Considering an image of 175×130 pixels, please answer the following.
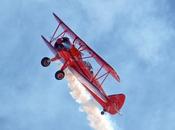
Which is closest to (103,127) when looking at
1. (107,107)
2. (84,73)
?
(107,107)

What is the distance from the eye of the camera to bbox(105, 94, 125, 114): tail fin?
54.1m

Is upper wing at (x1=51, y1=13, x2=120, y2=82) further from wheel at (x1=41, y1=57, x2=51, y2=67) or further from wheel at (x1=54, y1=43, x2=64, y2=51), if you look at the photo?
wheel at (x1=41, y1=57, x2=51, y2=67)

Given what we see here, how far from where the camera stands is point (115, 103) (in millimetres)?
54625

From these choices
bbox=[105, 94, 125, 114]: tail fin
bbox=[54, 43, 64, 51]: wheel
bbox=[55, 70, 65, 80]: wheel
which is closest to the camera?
bbox=[55, 70, 65, 80]: wheel

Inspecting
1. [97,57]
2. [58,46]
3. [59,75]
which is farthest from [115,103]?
[58,46]

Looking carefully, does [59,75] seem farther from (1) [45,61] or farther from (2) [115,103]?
(2) [115,103]

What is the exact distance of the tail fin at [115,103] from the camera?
2131 inches

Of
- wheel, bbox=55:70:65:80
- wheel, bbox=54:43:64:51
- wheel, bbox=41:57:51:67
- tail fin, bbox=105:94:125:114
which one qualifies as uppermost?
wheel, bbox=41:57:51:67

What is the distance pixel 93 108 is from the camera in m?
54.3

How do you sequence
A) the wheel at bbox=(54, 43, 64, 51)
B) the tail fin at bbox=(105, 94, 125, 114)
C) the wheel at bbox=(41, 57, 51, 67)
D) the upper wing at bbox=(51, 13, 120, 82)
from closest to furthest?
the wheel at bbox=(54, 43, 64, 51)
the wheel at bbox=(41, 57, 51, 67)
the upper wing at bbox=(51, 13, 120, 82)
the tail fin at bbox=(105, 94, 125, 114)

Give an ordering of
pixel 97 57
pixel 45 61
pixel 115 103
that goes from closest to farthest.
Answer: pixel 45 61 < pixel 97 57 < pixel 115 103

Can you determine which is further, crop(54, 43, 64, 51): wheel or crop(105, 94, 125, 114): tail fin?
crop(105, 94, 125, 114): tail fin

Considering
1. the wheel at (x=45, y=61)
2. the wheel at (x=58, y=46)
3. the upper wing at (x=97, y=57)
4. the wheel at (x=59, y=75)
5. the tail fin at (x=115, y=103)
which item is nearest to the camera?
the wheel at (x=59, y=75)

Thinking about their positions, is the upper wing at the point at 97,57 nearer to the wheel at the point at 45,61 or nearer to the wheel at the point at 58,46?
the wheel at the point at 58,46
